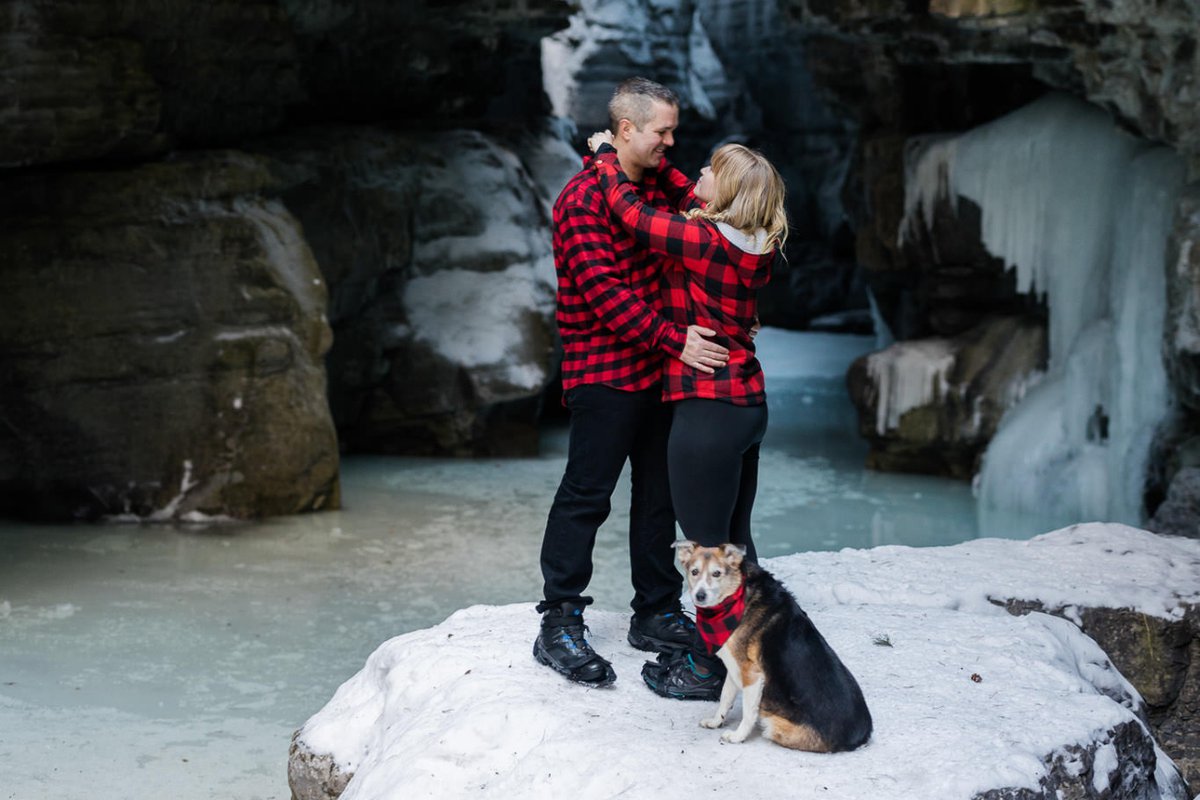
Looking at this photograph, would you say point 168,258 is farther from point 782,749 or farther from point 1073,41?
point 782,749

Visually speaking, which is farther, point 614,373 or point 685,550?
point 614,373

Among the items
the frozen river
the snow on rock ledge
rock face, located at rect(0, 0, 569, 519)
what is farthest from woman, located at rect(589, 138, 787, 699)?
rock face, located at rect(0, 0, 569, 519)

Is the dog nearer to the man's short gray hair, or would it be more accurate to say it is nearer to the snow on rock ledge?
the snow on rock ledge

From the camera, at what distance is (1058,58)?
31.0 ft

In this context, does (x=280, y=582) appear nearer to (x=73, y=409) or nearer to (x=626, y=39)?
(x=73, y=409)

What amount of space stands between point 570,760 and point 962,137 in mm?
8517

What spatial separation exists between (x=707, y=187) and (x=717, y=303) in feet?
0.96

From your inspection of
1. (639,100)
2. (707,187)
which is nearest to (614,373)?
(707,187)

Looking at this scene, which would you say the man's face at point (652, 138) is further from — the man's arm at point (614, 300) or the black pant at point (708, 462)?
the black pant at point (708, 462)

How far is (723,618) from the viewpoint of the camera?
11.7 feet

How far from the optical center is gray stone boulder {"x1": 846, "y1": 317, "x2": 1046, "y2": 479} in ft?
35.6

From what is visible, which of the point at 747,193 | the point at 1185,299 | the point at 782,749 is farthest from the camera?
the point at 1185,299

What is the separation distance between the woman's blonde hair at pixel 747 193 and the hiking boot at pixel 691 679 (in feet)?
3.65

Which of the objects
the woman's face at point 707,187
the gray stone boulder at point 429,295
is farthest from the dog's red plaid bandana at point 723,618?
the gray stone boulder at point 429,295
